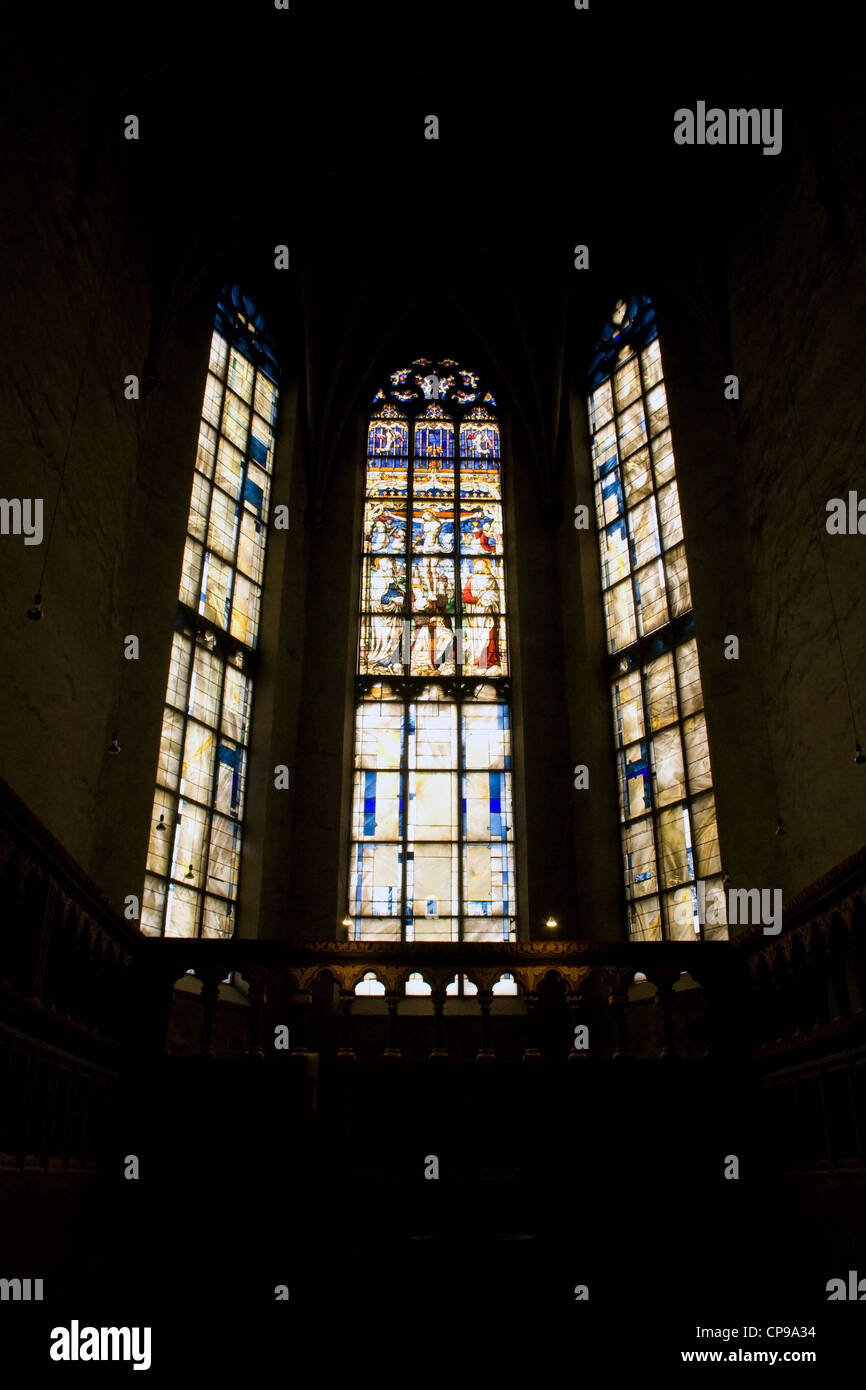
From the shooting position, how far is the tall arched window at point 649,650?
11.6m

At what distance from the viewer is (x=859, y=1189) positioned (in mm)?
5820

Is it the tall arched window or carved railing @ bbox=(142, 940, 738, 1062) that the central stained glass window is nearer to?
the tall arched window

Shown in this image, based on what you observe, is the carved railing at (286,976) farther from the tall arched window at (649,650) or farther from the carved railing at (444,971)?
the tall arched window at (649,650)

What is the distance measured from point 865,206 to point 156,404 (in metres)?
8.00

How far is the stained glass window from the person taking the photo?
1143cm

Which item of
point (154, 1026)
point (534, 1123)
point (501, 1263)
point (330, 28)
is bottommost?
point (501, 1263)

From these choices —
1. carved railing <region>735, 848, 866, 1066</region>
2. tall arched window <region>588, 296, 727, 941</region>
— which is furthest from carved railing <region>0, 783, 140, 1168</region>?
tall arched window <region>588, 296, 727, 941</region>

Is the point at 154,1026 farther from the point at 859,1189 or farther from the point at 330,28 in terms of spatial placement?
the point at 330,28

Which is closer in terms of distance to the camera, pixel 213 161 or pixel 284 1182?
pixel 284 1182

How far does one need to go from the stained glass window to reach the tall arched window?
4.99 meters

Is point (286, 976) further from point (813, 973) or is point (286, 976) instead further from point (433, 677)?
point (433, 677)

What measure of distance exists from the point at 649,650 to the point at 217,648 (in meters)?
5.67

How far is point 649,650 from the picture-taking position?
13.1 meters
